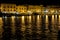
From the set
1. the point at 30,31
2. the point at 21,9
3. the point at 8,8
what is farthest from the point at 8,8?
the point at 30,31

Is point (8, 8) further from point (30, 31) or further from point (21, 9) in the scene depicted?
point (30, 31)

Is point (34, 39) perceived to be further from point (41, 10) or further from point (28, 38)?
point (41, 10)

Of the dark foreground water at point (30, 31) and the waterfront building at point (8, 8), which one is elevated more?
the waterfront building at point (8, 8)

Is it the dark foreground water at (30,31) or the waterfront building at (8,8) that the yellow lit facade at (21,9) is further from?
the dark foreground water at (30,31)

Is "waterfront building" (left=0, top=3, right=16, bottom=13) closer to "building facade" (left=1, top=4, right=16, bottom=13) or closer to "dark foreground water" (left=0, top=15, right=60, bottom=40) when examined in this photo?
"building facade" (left=1, top=4, right=16, bottom=13)

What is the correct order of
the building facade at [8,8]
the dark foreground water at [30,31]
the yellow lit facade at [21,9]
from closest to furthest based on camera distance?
the dark foreground water at [30,31] < the building facade at [8,8] < the yellow lit facade at [21,9]

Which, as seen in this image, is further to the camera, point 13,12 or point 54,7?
point 54,7

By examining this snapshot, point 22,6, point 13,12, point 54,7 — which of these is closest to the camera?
point 13,12

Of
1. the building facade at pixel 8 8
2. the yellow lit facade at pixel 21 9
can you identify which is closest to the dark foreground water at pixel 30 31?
the building facade at pixel 8 8

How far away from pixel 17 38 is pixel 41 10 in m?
78.4

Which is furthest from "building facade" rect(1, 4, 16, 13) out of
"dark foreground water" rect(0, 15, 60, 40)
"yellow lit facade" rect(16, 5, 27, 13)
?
"dark foreground water" rect(0, 15, 60, 40)

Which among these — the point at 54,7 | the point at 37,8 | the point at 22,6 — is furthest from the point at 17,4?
the point at 54,7
